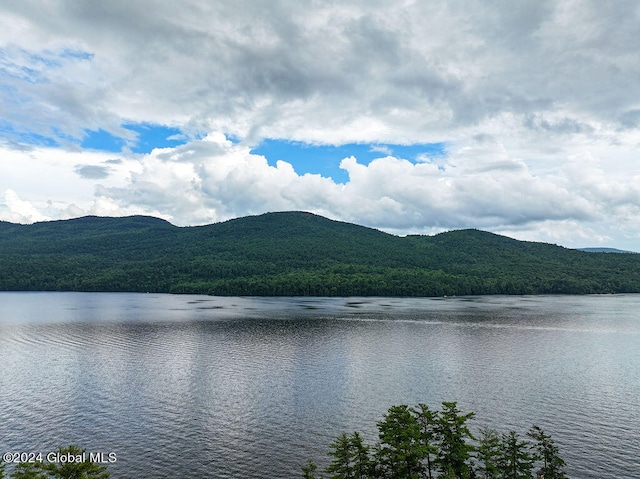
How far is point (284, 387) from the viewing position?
60156 mm

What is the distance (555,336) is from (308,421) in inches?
3051

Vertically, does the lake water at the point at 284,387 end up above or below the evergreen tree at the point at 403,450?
below

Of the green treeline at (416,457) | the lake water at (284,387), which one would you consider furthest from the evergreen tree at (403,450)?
the lake water at (284,387)

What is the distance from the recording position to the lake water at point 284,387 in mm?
41031

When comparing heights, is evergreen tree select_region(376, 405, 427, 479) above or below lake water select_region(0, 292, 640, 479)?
above

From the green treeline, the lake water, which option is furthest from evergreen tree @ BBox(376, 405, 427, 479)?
the lake water

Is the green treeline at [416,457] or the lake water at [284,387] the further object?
the lake water at [284,387]

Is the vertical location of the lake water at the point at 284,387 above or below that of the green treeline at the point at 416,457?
below

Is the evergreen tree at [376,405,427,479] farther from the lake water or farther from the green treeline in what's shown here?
the lake water

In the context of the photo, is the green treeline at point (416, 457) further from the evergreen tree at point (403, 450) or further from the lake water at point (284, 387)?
the lake water at point (284, 387)

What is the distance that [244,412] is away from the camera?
50.4m

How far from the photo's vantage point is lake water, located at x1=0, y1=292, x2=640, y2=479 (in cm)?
4103

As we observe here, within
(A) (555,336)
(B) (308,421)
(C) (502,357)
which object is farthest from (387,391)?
(A) (555,336)

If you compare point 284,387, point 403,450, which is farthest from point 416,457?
point 284,387
